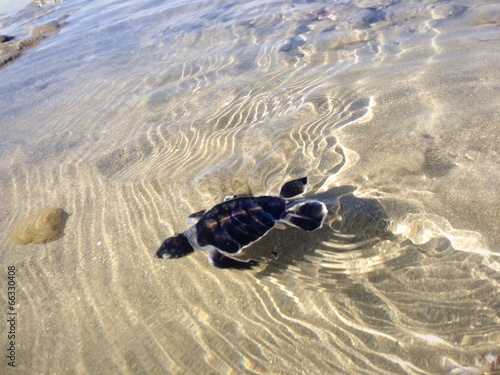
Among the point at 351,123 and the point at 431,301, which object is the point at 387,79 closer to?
the point at 351,123

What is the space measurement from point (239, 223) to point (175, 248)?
2.27ft

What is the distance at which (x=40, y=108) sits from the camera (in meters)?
7.31

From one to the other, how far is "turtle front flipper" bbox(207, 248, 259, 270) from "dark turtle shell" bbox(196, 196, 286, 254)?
0.08 m

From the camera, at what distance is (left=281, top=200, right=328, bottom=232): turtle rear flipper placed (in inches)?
123

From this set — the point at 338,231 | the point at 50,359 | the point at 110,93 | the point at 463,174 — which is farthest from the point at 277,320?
the point at 110,93

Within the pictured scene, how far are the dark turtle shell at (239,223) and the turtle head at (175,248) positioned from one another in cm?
17

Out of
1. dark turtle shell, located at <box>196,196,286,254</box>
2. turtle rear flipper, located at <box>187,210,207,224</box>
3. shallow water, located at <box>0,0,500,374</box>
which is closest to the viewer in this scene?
shallow water, located at <box>0,0,500,374</box>

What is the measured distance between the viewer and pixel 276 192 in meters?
3.93

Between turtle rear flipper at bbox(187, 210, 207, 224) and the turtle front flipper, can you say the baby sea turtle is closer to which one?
the turtle front flipper

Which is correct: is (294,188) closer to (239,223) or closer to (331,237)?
(331,237)

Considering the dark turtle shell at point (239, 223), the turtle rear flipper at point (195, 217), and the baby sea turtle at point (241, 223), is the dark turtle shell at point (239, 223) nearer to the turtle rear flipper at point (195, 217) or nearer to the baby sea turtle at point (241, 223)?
the baby sea turtle at point (241, 223)

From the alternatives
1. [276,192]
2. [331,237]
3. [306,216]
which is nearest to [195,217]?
[276,192]

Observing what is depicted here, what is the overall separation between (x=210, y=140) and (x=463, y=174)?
10.4 ft

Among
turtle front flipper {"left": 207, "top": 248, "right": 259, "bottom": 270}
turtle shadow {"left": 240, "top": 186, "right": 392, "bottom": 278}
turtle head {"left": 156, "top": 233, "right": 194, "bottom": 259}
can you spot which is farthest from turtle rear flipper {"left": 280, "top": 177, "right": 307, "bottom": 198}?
turtle head {"left": 156, "top": 233, "right": 194, "bottom": 259}
